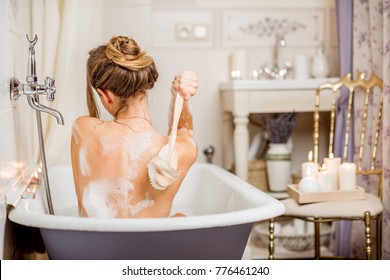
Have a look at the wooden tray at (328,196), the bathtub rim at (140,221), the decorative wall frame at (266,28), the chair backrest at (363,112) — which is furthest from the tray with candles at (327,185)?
the decorative wall frame at (266,28)

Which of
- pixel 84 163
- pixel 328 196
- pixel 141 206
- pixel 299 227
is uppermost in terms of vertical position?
pixel 84 163

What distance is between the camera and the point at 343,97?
2.29 meters

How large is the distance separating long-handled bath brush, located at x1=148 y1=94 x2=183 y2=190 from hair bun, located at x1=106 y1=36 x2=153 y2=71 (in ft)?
0.39

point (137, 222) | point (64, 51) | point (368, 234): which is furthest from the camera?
point (368, 234)

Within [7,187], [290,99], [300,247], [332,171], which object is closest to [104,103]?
[7,187]

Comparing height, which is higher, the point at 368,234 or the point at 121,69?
the point at 121,69

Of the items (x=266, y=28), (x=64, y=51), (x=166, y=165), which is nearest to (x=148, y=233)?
(x=166, y=165)

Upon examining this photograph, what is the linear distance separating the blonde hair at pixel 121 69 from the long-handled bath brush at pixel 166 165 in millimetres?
94

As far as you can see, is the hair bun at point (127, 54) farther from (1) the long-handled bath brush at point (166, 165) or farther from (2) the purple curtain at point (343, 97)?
(2) the purple curtain at point (343, 97)

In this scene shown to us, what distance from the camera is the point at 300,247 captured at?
2.33m

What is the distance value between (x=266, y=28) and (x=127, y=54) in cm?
130

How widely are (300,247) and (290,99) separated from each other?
0.58 metres

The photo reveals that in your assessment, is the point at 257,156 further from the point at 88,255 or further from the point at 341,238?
the point at 88,255

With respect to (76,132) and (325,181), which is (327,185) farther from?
(76,132)
